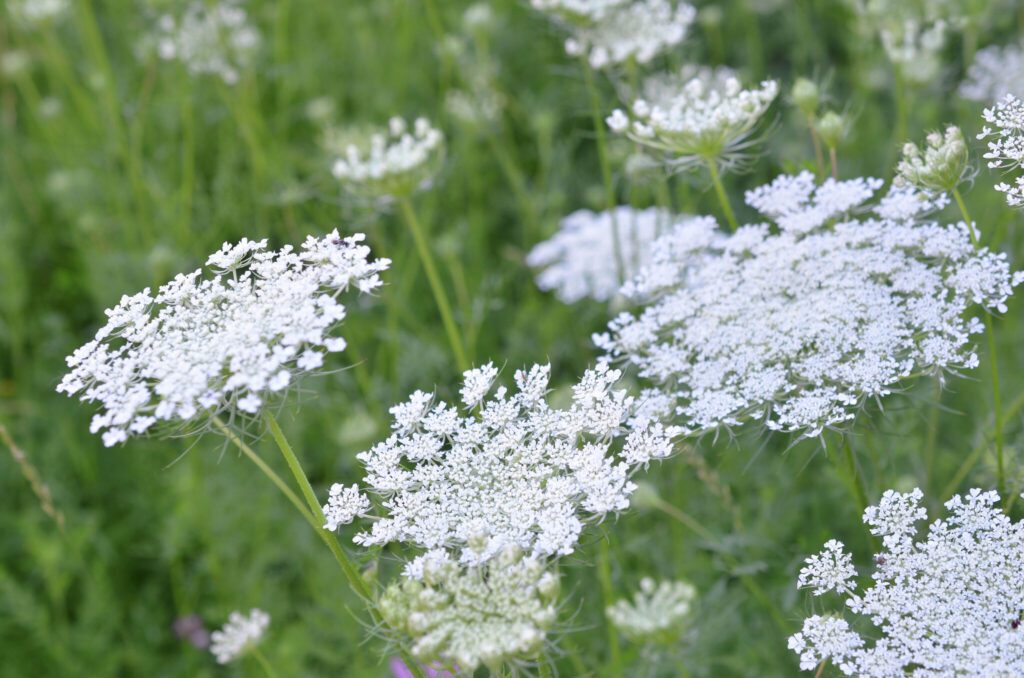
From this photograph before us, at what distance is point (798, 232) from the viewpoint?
3.24 m

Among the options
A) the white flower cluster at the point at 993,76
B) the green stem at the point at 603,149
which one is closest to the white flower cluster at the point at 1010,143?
the green stem at the point at 603,149

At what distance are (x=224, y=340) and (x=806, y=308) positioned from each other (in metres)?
1.52

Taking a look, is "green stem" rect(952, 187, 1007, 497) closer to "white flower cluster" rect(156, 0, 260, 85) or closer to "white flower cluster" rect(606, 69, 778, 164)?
"white flower cluster" rect(606, 69, 778, 164)

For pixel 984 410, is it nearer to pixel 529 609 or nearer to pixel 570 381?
pixel 570 381

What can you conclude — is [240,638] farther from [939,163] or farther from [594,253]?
[939,163]

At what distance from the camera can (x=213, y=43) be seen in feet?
19.1

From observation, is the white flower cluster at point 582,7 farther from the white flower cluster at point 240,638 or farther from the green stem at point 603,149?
the white flower cluster at point 240,638

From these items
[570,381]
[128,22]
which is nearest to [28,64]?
[128,22]

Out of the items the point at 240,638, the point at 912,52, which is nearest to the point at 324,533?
the point at 240,638

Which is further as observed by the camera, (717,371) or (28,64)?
(28,64)

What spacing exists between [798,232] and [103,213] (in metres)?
4.64

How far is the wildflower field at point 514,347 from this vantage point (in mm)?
2518

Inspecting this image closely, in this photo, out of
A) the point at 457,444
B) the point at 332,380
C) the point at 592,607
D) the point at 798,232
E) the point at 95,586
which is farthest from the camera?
the point at 332,380

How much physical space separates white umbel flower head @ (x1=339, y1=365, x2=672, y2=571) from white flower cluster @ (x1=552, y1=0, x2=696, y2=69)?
1958 millimetres
